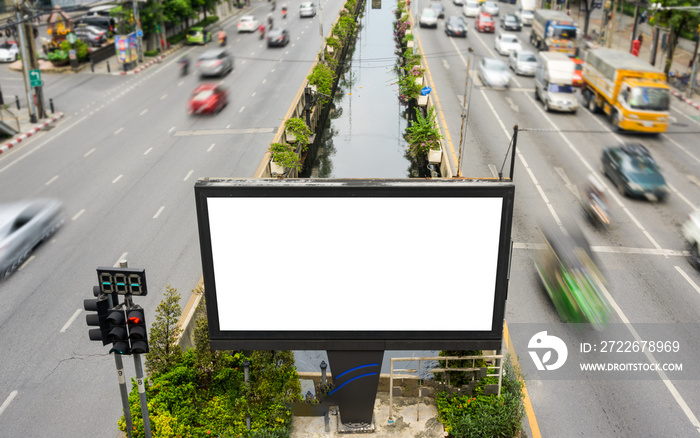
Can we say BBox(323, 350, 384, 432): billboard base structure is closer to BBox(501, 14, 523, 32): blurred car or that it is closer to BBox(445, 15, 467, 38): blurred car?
BBox(445, 15, 467, 38): blurred car

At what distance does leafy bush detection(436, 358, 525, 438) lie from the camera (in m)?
15.6

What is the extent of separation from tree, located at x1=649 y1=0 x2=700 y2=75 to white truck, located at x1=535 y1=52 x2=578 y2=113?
9.53 meters

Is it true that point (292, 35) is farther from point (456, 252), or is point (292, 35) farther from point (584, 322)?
point (456, 252)

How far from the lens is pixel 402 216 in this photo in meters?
13.7

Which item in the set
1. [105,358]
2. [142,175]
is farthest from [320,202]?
[142,175]

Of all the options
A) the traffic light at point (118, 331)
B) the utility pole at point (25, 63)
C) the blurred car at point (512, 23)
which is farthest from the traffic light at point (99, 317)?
the blurred car at point (512, 23)

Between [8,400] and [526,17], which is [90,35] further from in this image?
[8,400]

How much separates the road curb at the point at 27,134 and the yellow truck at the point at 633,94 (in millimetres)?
34663

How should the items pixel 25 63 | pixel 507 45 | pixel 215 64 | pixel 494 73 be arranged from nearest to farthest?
pixel 25 63, pixel 494 73, pixel 215 64, pixel 507 45

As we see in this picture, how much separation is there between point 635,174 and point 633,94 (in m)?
9.56

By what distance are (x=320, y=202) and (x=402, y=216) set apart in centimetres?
164

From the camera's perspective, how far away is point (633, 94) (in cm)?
3981

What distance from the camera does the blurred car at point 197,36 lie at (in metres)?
68.4

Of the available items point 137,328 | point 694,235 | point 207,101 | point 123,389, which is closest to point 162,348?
point 123,389
